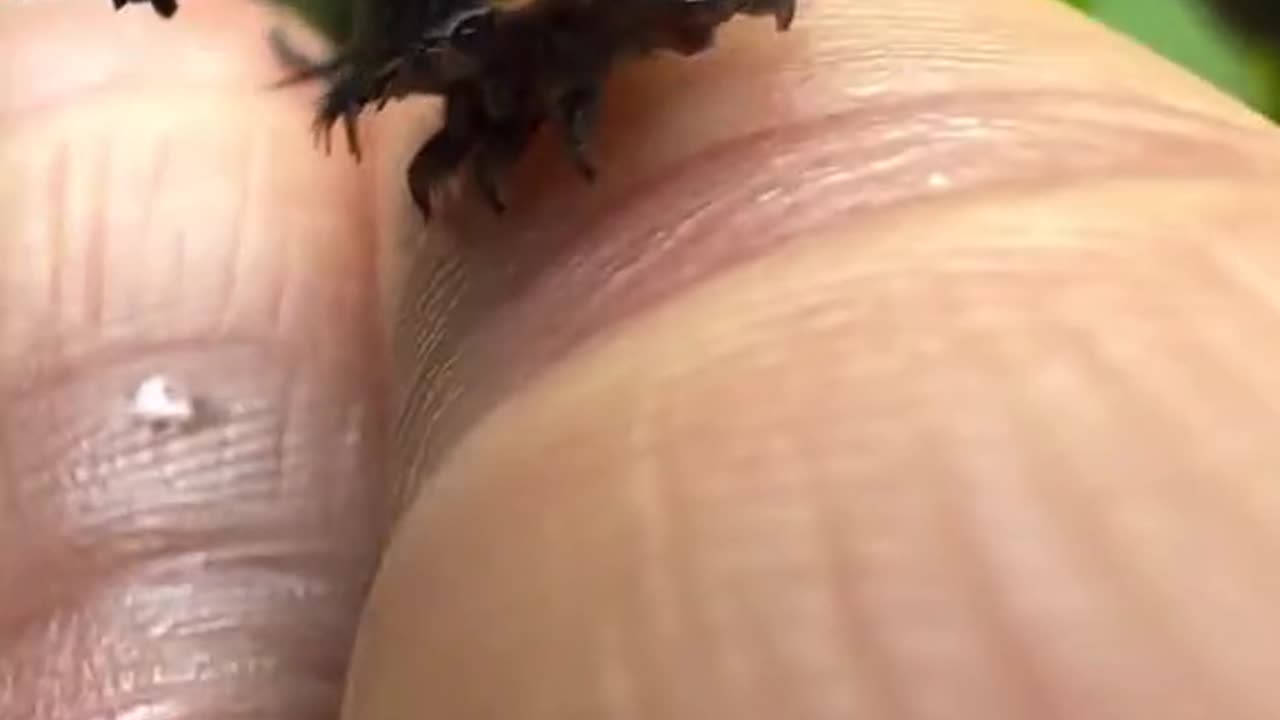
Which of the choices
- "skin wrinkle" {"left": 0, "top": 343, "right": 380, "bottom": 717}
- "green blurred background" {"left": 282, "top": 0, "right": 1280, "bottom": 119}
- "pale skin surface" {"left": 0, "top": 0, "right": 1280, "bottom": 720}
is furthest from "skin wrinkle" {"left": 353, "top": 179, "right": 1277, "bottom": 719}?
"green blurred background" {"left": 282, "top": 0, "right": 1280, "bottom": 119}

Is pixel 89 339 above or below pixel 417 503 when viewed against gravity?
above

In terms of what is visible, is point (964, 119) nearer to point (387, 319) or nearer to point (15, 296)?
point (387, 319)

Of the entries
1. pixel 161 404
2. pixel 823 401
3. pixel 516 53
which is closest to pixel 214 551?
pixel 161 404

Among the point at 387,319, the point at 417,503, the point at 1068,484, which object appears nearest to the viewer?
the point at 1068,484

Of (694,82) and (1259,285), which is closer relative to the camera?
(1259,285)

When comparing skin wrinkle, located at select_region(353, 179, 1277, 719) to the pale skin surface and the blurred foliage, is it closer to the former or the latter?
the pale skin surface

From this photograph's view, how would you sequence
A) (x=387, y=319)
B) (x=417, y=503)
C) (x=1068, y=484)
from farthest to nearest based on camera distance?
1. (x=387, y=319)
2. (x=417, y=503)
3. (x=1068, y=484)

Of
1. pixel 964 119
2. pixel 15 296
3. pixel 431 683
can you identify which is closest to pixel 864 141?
pixel 964 119

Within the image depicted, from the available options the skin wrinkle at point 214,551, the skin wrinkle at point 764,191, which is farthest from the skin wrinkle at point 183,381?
the skin wrinkle at point 764,191
